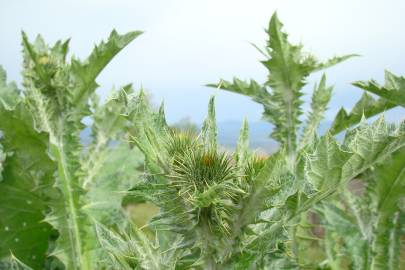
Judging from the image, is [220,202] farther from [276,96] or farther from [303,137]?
[303,137]

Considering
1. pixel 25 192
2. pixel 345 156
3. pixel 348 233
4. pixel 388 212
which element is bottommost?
pixel 348 233

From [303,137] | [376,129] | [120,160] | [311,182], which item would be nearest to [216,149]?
[311,182]

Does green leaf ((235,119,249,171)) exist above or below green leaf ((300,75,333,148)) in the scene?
below

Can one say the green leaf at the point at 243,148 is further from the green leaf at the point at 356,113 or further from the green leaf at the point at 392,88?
the green leaf at the point at 356,113

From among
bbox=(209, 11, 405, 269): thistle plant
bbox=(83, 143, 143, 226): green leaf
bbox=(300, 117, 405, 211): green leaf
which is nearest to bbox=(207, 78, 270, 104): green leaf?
bbox=(209, 11, 405, 269): thistle plant

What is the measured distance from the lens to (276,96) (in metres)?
3.15

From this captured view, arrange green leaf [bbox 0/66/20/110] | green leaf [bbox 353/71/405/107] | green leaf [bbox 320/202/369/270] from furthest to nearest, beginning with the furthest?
green leaf [bbox 0/66/20/110], green leaf [bbox 320/202/369/270], green leaf [bbox 353/71/405/107]

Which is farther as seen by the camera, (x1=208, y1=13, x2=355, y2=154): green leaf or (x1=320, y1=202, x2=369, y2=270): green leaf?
(x1=208, y1=13, x2=355, y2=154): green leaf

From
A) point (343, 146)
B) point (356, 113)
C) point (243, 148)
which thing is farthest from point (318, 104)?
point (243, 148)

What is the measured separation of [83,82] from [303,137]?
1.47 m

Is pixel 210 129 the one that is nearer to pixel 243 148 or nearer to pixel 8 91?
pixel 243 148

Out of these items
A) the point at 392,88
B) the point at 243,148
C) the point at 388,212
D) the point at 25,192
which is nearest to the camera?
the point at 243,148

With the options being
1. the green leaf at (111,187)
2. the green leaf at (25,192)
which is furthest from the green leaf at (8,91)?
the green leaf at (111,187)

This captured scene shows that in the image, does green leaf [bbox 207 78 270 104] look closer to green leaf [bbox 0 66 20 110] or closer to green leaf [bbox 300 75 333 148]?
green leaf [bbox 300 75 333 148]
